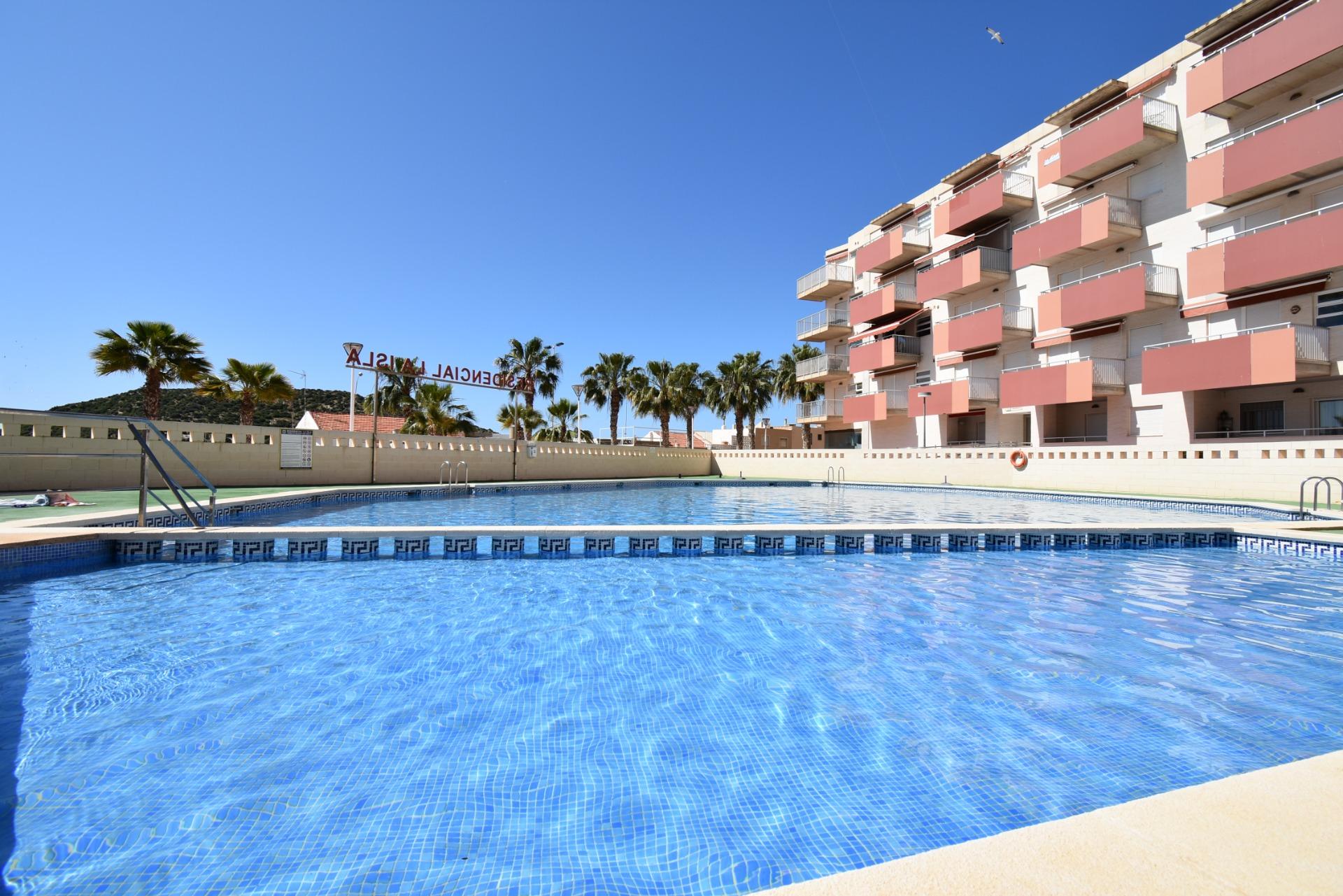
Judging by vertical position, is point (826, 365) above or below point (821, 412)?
above

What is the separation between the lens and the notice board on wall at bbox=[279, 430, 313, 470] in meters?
19.4

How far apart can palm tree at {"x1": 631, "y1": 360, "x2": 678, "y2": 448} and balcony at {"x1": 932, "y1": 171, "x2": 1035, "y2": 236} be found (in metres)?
19.3

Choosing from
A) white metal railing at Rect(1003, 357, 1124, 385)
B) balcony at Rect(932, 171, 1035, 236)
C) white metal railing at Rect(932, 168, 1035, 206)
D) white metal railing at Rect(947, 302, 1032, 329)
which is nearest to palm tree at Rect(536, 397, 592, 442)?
balcony at Rect(932, 171, 1035, 236)

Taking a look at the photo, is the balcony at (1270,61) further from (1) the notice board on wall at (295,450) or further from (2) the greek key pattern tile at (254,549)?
(1) the notice board on wall at (295,450)

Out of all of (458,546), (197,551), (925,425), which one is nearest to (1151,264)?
(925,425)

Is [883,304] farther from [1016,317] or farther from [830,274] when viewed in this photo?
[1016,317]

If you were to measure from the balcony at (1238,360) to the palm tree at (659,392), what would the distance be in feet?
89.1

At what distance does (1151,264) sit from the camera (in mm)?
19469

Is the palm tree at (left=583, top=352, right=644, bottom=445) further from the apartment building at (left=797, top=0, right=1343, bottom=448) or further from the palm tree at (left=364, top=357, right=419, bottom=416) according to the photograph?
the apartment building at (left=797, top=0, right=1343, bottom=448)

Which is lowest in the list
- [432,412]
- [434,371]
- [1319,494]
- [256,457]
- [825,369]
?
[1319,494]

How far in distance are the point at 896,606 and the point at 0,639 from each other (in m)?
8.20

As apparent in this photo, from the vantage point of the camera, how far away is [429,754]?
133 inches

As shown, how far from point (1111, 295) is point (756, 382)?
1006 inches

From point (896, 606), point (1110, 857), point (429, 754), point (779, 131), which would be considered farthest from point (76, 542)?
point (779, 131)
